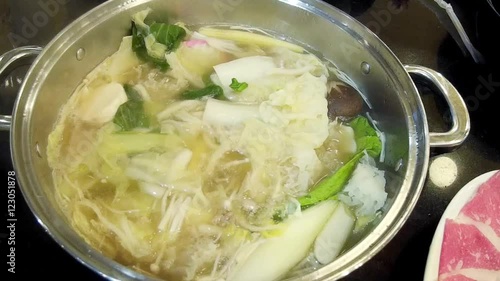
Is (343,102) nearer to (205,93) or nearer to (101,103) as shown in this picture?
(205,93)

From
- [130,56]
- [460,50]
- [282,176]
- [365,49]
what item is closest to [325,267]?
[282,176]

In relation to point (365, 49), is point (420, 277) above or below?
below

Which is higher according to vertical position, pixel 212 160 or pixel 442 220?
pixel 212 160

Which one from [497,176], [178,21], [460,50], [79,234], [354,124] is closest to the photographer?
[79,234]

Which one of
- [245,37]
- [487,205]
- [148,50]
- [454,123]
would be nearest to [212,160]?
[148,50]

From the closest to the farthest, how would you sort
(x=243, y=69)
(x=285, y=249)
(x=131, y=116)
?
(x=285, y=249), (x=131, y=116), (x=243, y=69)

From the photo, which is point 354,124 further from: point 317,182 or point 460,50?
point 460,50
